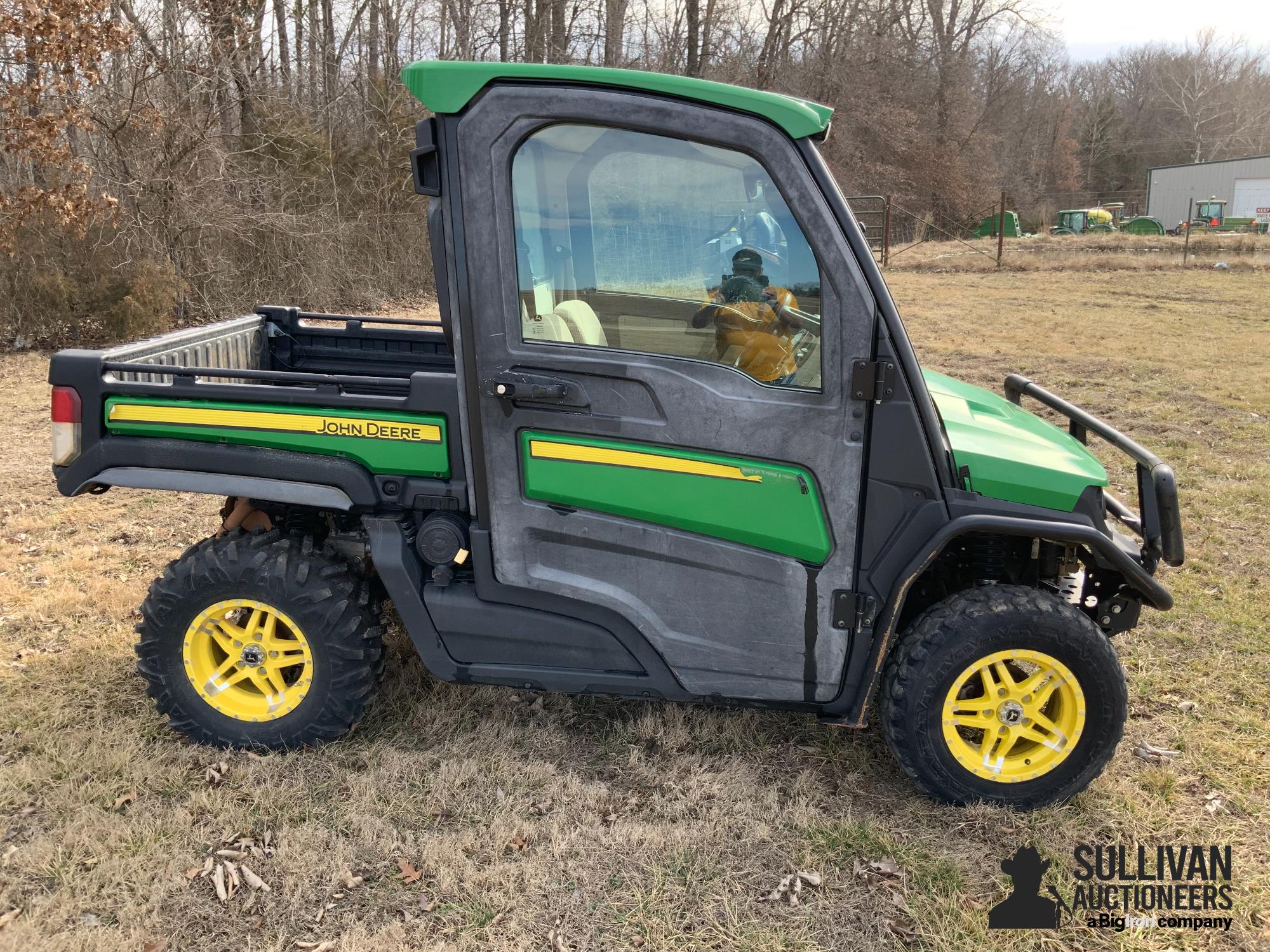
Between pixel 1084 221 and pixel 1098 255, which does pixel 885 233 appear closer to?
pixel 1098 255

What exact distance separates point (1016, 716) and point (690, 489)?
50.5 inches

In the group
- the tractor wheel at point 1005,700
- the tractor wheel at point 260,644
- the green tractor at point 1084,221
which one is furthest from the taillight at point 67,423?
the green tractor at point 1084,221

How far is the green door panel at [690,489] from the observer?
2.82 meters

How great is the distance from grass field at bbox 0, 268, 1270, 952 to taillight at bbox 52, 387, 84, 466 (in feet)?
3.48

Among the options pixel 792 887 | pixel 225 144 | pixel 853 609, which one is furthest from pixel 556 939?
pixel 225 144

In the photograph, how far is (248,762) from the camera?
325 centimetres

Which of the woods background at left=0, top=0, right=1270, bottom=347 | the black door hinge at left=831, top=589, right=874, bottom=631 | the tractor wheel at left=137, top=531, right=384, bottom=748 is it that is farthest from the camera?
the woods background at left=0, top=0, right=1270, bottom=347

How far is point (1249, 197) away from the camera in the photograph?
37.6 meters

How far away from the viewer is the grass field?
2.63 m

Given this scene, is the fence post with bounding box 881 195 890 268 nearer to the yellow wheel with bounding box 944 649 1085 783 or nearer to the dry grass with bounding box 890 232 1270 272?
the dry grass with bounding box 890 232 1270 272

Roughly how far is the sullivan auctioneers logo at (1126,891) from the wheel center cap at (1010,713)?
380 millimetres

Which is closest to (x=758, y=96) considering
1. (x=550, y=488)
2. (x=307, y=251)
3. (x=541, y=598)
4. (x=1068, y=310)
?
(x=550, y=488)

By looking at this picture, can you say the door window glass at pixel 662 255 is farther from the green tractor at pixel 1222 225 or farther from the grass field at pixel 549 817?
the green tractor at pixel 1222 225

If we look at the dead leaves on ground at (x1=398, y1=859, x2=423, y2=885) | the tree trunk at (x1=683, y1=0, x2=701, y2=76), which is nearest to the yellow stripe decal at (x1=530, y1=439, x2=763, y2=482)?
the dead leaves on ground at (x1=398, y1=859, x2=423, y2=885)
